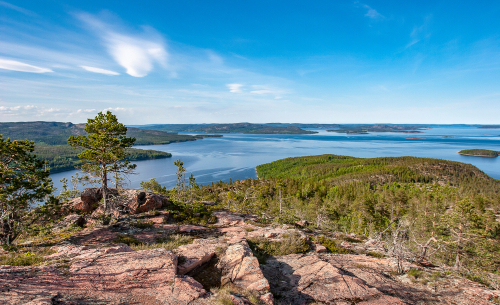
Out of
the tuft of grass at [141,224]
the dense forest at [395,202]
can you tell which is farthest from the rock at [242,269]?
the dense forest at [395,202]

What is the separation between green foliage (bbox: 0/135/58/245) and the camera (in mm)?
12664

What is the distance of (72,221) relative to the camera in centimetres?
1792

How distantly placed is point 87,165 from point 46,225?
557 cm

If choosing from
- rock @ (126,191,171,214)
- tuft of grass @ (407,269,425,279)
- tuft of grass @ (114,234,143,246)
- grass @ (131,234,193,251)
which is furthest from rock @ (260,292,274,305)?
rock @ (126,191,171,214)

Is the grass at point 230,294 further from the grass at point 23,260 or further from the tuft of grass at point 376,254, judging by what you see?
the tuft of grass at point 376,254

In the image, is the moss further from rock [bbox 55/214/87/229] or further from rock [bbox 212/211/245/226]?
rock [bbox 55/214/87/229]

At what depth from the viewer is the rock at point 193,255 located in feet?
31.3

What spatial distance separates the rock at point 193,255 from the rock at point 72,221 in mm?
12245

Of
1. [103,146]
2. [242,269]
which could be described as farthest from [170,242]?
[103,146]

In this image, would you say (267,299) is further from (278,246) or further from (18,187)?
(18,187)

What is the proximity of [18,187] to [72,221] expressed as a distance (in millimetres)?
6361

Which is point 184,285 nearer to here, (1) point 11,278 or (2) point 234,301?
(2) point 234,301

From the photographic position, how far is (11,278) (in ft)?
23.6

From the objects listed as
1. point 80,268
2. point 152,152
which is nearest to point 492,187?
→ point 80,268
